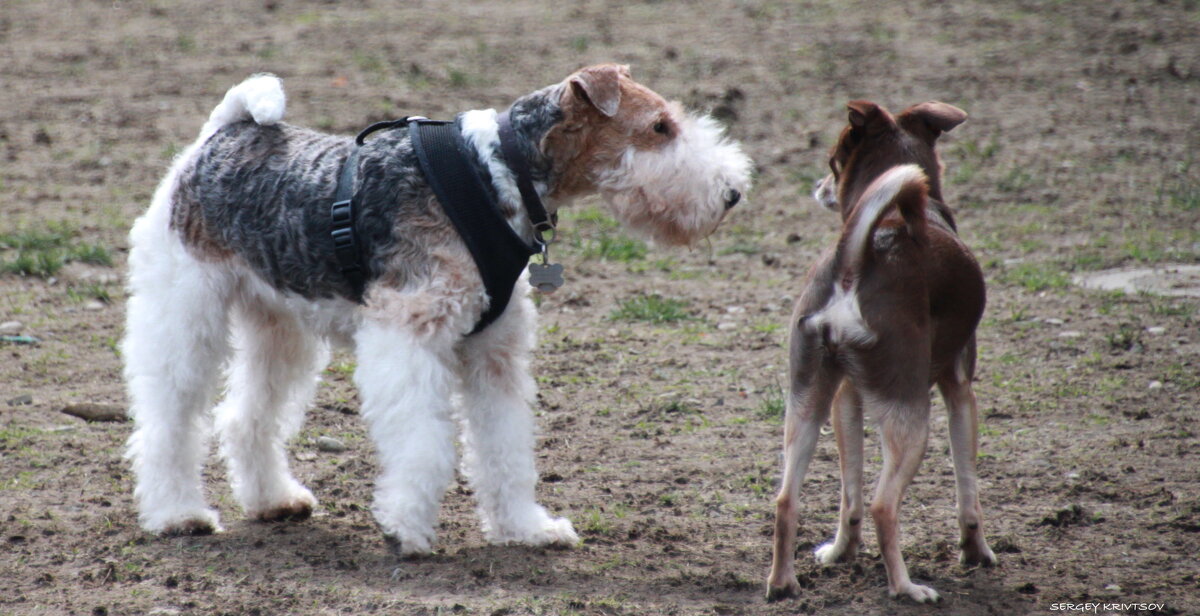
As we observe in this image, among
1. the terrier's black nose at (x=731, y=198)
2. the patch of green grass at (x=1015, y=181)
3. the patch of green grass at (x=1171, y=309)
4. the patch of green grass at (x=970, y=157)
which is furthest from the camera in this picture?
the patch of green grass at (x=970, y=157)

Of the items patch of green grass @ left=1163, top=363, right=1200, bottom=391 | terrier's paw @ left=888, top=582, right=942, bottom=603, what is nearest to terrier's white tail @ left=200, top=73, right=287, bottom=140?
terrier's paw @ left=888, top=582, right=942, bottom=603

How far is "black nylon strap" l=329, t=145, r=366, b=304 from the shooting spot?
14.8 feet

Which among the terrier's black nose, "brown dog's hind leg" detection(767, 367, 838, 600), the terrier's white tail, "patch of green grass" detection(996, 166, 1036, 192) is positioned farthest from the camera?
"patch of green grass" detection(996, 166, 1036, 192)

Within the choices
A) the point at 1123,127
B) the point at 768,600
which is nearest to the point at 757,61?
the point at 1123,127

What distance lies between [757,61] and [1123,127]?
3543mm

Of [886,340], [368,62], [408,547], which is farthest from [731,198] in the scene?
[368,62]

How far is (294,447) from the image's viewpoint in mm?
5887

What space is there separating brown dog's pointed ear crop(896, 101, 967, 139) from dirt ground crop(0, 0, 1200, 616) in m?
1.54

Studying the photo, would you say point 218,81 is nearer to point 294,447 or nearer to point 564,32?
point 564,32

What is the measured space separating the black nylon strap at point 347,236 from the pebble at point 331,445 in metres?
1.48

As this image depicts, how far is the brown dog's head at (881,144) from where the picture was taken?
485 centimetres

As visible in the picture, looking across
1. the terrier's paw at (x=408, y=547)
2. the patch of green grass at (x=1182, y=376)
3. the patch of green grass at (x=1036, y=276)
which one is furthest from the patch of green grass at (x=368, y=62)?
the terrier's paw at (x=408, y=547)

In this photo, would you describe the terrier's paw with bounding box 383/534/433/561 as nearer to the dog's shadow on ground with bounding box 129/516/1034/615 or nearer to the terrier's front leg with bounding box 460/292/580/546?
the dog's shadow on ground with bounding box 129/516/1034/615

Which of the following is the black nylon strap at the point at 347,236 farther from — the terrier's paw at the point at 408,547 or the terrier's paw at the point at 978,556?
the terrier's paw at the point at 978,556
